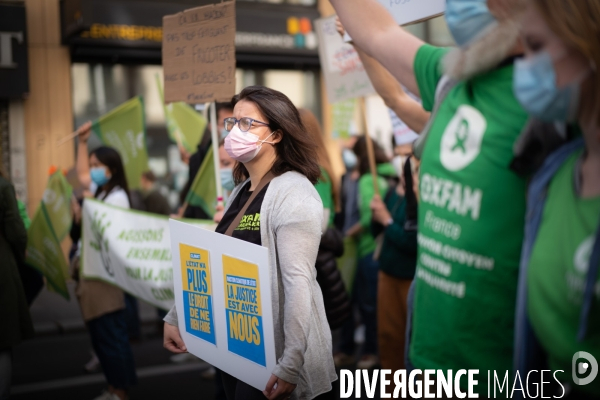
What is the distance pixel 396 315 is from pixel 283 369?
2661 millimetres

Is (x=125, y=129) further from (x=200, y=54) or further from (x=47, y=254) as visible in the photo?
(x=200, y=54)

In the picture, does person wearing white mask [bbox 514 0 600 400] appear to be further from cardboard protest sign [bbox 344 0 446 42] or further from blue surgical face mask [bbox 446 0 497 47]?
cardboard protest sign [bbox 344 0 446 42]

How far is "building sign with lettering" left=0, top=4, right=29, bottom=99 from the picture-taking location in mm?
12414

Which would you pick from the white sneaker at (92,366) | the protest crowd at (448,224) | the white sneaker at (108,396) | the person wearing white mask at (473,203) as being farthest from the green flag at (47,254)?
the person wearing white mask at (473,203)

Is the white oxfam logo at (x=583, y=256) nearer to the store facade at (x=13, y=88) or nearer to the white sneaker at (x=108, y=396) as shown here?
the white sneaker at (x=108, y=396)

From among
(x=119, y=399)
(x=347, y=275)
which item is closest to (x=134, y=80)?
(x=347, y=275)

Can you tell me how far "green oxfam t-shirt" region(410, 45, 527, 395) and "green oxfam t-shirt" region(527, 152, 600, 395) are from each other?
111 mm

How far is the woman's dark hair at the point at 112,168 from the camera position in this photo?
6.04 meters

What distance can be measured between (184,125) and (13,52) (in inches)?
A: 235

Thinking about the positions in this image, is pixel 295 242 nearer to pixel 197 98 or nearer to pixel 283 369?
pixel 283 369

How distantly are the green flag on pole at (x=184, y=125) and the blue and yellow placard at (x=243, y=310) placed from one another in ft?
17.2

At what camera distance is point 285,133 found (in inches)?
122

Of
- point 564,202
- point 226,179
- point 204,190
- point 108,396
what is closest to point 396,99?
point 564,202

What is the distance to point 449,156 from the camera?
5.67ft
